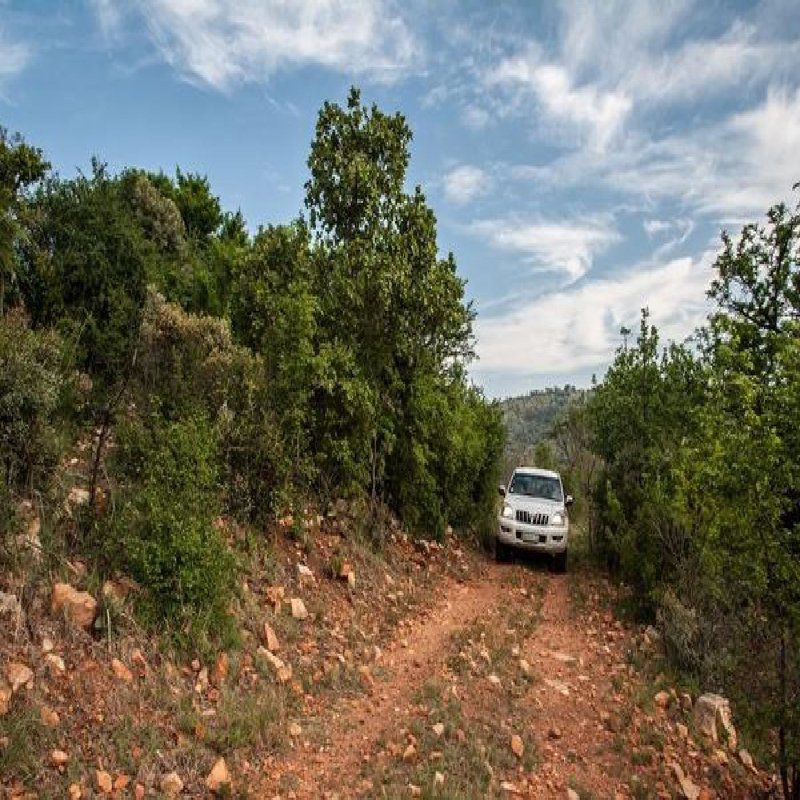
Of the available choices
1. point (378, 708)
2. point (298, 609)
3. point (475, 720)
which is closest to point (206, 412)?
point (298, 609)

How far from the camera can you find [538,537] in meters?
13.9

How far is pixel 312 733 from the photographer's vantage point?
6160 millimetres

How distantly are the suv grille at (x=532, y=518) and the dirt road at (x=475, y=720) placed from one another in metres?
3.71

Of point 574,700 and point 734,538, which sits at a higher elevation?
point 734,538

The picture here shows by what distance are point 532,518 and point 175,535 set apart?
9451 mm

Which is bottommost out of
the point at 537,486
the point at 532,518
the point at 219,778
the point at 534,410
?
the point at 219,778

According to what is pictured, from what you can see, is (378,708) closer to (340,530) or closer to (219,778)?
(219,778)

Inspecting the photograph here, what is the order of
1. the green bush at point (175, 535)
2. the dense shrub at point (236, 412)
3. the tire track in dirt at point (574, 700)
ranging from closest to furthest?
the tire track in dirt at point (574, 700), the green bush at point (175, 535), the dense shrub at point (236, 412)

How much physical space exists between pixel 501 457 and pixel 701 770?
1247 cm

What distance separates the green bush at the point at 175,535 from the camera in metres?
6.49

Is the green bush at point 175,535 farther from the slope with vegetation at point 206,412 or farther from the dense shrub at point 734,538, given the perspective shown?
the dense shrub at point 734,538

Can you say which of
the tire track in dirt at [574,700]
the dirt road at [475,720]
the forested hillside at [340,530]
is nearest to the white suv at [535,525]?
the forested hillside at [340,530]

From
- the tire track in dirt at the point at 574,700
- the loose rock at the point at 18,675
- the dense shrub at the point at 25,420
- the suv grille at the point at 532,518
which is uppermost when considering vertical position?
the dense shrub at the point at 25,420

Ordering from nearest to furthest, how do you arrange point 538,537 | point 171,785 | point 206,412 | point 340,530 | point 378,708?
point 171,785
point 378,708
point 206,412
point 340,530
point 538,537
